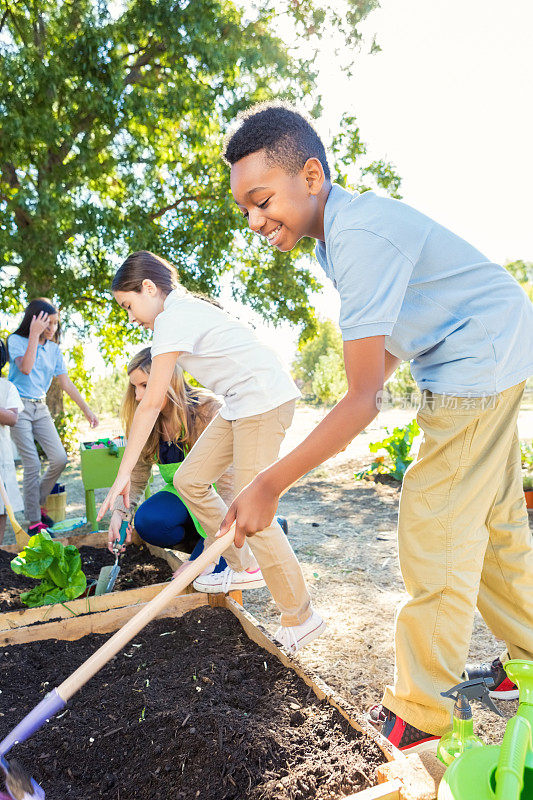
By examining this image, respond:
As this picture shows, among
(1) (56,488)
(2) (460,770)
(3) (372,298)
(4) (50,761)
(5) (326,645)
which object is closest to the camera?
(2) (460,770)

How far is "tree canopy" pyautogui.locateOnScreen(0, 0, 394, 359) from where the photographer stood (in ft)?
22.9

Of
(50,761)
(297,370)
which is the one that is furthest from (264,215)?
(297,370)

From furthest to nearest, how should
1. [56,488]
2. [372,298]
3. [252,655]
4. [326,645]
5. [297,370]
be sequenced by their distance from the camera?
1. [297,370]
2. [56,488]
3. [326,645]
4. [252,655]
5. [372,298]

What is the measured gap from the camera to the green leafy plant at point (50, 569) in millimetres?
2678

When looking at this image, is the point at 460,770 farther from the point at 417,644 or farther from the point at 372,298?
the point at 372,298

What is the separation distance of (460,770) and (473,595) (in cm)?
58

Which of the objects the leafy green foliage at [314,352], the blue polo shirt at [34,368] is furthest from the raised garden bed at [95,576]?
the leafy green foliage at [314,352]

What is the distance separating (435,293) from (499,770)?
106 cm

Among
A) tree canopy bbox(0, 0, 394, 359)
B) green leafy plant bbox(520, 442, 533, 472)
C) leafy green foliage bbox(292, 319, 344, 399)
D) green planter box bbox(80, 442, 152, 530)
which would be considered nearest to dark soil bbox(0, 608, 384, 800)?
green planter box bbox(80, 442, 152, 530)

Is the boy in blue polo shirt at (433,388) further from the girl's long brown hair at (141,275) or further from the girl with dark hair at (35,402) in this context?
the girl with dark hair at (35,402)

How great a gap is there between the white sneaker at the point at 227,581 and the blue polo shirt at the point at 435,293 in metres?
1.46

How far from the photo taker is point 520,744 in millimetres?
928

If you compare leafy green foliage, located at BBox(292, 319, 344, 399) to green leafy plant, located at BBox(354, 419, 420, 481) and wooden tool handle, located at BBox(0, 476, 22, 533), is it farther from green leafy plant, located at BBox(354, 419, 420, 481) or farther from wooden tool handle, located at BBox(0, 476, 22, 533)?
wooden tool handle, located at BBox(0, 476, 22, 533)

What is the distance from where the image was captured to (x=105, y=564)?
338cm
